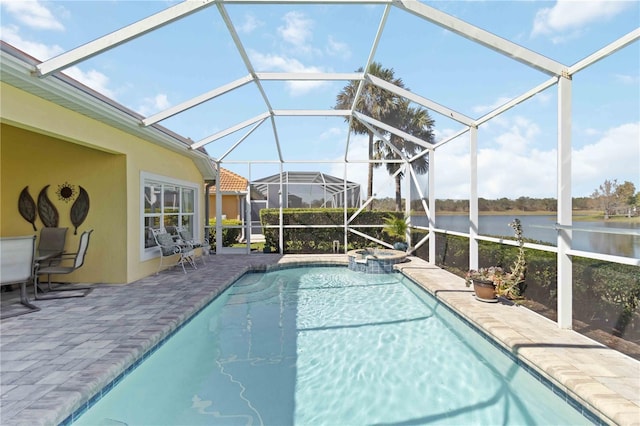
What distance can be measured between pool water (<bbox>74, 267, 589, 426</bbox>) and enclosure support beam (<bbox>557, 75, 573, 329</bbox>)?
1214mm

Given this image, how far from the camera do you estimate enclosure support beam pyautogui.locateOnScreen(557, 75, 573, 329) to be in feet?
14.0

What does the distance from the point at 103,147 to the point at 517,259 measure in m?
8.22

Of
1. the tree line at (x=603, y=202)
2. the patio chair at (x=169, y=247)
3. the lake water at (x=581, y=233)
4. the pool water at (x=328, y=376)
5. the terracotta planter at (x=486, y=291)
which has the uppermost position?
the tree line at (x=603, y=202)

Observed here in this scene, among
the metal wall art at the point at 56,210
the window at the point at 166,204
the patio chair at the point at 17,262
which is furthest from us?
the window at the point at 166,204

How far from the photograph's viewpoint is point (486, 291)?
5477mm

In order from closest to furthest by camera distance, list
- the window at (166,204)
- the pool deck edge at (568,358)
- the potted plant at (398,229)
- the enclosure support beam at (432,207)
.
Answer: the pool deck edge at (568,358) < the window at (166,204) < the enclosure support beam at (432,207) < the potted plant at (398,229)

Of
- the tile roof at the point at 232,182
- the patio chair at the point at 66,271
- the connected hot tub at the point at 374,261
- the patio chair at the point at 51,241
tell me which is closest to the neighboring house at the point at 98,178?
the patio chair at the point at 51,241

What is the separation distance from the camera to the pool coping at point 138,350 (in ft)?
8.75

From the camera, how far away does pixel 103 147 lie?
238 inches

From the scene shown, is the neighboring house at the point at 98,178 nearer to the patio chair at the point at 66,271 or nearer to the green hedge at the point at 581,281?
the patio chair at the point at 66,271

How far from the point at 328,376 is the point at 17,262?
512 cm

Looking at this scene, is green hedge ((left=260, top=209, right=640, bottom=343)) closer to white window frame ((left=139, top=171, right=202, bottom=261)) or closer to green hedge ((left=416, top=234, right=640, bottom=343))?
green hedge ((left=416, top=234, right=640, bottom=343))

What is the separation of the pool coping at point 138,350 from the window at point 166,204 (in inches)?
76.9

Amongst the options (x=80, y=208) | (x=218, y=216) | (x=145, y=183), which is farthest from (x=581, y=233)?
(x=218, y=216)
